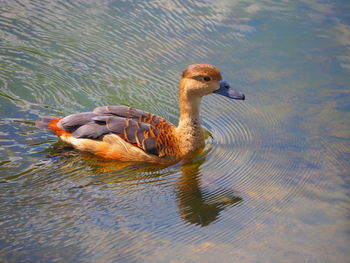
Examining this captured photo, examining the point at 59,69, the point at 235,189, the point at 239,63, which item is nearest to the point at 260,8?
the point at 239,63

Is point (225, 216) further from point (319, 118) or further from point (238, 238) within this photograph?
point (319, 118)

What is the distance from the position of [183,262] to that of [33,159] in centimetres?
271

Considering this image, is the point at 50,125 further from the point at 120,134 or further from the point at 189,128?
the point at 189,128

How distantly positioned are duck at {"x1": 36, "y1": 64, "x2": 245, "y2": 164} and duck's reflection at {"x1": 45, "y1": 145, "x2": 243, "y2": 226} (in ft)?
0.44

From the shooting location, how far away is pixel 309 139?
6.95m

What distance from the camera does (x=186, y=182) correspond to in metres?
6.11

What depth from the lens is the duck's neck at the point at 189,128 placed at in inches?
266

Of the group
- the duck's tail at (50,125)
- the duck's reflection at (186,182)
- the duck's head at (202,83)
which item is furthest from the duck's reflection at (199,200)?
the duck's tail at (50,125)

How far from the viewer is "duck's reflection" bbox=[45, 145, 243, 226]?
552 centimetres

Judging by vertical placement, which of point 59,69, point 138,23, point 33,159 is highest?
point 138,23

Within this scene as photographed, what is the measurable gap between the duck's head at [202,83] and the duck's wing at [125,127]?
57 centimetres

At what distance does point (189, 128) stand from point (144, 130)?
2.07ft

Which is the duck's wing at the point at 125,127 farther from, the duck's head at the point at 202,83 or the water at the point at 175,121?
the duck's head at the point at 202,83

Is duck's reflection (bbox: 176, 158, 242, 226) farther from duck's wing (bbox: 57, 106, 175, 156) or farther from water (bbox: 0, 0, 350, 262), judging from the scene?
duck's wing (bbox: 57, 106, 175, 156)
